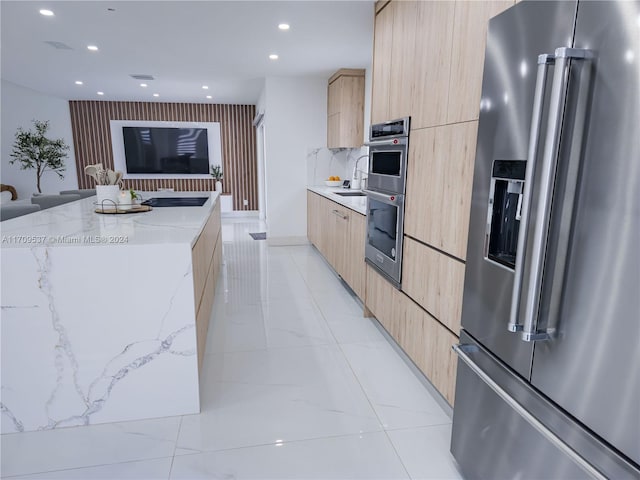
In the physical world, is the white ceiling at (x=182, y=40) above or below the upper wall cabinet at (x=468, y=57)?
above

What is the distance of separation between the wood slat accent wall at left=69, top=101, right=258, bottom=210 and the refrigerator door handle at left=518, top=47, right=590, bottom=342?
7783mm

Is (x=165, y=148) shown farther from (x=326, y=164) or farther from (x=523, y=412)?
(x=523, y=412)

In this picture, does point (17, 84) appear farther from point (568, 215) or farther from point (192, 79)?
point (568, 215)

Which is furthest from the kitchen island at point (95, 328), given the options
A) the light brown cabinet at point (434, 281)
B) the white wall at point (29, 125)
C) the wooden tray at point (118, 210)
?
the white wall at point (29, 125)

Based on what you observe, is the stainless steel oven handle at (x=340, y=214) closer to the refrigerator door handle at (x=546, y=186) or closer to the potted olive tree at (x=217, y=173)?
the refrigerator door handle at (x=546, y=186)

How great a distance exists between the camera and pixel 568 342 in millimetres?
1003

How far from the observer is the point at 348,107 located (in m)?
4.93

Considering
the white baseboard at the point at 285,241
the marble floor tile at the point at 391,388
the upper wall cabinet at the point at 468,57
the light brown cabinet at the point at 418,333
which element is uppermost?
the upper wall cabinet at the point at 468,57

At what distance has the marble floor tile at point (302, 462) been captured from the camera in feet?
5.15

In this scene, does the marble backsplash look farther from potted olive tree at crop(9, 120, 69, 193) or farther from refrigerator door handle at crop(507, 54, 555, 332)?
refrigerator door handle at crop(507, 54, 555, 332)

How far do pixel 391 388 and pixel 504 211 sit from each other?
4.29ft

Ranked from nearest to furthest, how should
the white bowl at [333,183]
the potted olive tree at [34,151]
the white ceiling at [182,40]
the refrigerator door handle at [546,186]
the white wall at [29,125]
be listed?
the refrigerator door handle at [546,186] → the white ceiling at [182,40] → the white bowl at [333,183] → the potted olive tree at [34,151] → the white wall at [29,125]

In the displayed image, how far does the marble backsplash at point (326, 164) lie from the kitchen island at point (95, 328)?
12.7 ft

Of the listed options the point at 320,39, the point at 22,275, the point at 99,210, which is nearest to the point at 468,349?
the point at 22,275
